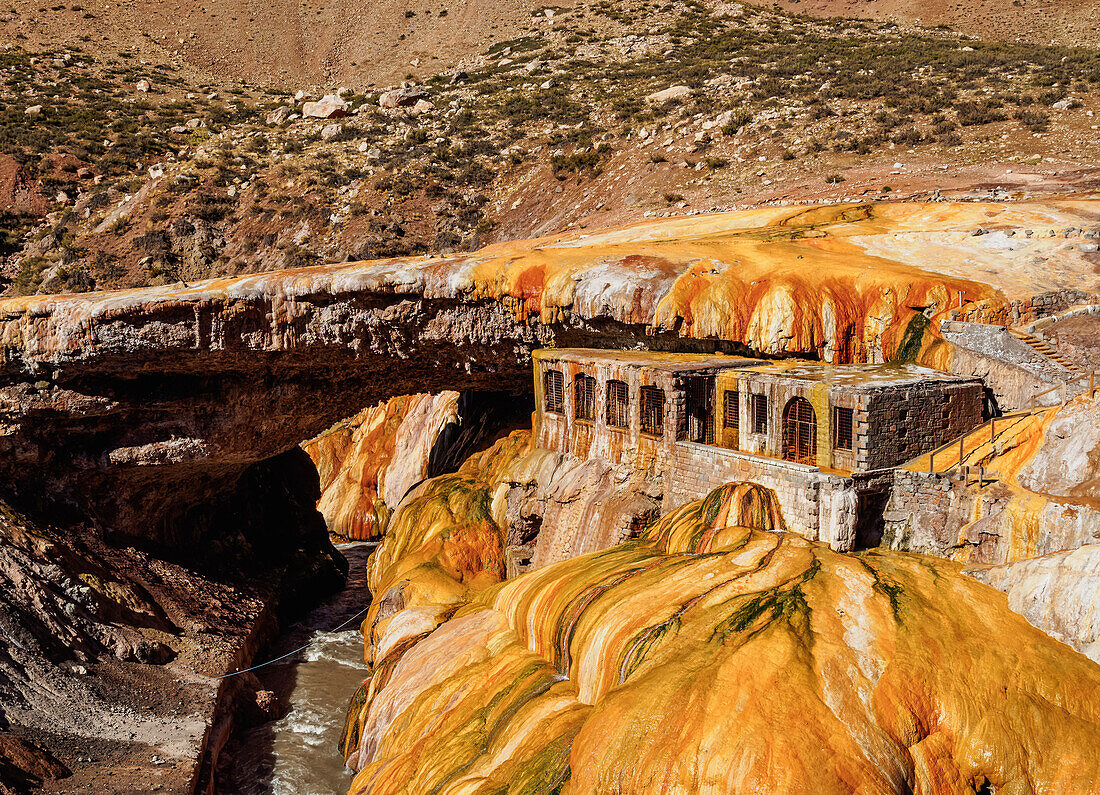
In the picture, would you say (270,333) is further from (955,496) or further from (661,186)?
(661,186)

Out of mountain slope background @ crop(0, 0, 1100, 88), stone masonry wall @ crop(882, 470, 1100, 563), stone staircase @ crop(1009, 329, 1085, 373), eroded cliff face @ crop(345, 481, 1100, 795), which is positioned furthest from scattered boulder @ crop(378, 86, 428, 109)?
stone masonry wall @ crop(882, 470, 1100, 563)

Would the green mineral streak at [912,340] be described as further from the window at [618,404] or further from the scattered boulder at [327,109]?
the scattered boulder at [327,109]

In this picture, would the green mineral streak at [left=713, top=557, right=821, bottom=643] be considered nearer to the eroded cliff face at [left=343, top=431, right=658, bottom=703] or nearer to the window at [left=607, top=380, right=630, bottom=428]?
the eroded cliff face at [left=343, top=431, right=658, bottom=703]

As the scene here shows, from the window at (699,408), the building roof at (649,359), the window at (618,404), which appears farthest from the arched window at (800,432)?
the window at (618,404)

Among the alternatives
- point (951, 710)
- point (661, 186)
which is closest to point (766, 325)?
point (951, 710)

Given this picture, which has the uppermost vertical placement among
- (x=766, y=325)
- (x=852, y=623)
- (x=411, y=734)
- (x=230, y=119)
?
(x=230, y=119)

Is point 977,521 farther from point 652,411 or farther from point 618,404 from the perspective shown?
point 618,404
